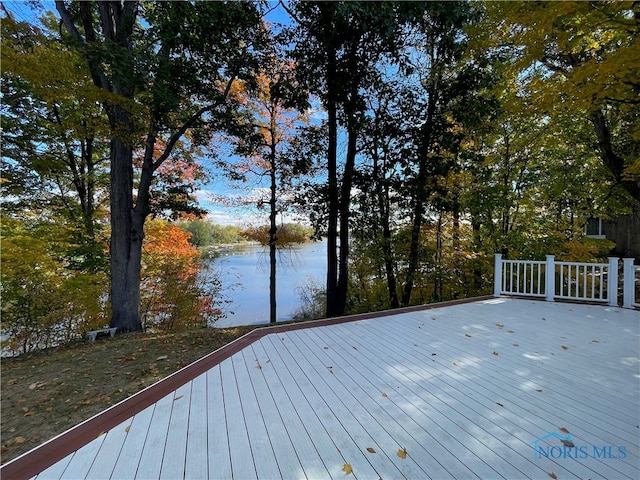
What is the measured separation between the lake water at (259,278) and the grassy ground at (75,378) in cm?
458

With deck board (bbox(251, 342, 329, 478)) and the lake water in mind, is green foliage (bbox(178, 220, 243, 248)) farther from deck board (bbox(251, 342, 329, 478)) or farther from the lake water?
deck board (bbox(251, 342, 329, 478))

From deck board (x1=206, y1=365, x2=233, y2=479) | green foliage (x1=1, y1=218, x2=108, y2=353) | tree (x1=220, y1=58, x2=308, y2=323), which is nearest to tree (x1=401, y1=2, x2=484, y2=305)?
tree (x1=220, y1=58, x2=308, y2=323)

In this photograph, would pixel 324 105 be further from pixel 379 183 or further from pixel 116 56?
pixel 116 56

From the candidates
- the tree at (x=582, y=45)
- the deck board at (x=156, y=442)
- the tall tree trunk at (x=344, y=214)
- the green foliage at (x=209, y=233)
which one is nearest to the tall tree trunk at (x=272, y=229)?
the green foliage at (x=209, y=233)

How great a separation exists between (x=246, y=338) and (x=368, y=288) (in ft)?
18.6

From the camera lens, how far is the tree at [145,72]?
423 centimetres

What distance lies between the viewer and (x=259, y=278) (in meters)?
10.4

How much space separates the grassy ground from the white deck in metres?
0.84

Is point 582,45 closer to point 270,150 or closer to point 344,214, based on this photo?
point 344,214

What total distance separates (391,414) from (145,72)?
5339 mm

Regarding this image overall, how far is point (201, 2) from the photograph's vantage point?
4.31 m

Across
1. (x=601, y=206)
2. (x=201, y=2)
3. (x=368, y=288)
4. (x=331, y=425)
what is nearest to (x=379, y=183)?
(x=368, y=288)

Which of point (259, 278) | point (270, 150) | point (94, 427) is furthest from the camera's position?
point (259, 278)

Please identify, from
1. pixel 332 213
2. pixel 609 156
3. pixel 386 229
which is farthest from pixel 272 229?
pixel 609 156
